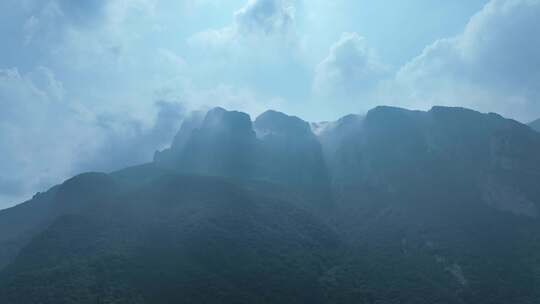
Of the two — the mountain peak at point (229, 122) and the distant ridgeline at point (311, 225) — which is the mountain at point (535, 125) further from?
the mountain peak at point (229, 122)

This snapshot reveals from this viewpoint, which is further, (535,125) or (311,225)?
(535,125)

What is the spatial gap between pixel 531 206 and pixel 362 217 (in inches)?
1792

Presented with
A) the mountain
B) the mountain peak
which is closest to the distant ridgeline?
the mountain peak

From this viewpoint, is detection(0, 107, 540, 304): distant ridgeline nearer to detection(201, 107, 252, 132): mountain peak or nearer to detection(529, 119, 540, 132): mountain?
detection(201, 107, 252, 132): mountain peak

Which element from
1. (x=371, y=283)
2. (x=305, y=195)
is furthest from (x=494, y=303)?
(x=305, y=195)

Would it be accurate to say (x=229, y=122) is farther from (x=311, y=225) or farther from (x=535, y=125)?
(x=535, y=125)

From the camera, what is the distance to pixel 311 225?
4862 inches

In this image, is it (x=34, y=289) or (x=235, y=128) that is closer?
(x=34, y=289)

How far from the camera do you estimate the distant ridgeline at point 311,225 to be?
84.2m

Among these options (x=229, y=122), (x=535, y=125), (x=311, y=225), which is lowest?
(x=311, y=225)

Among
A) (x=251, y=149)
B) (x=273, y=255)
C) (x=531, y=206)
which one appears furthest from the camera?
(x=251, y=149)

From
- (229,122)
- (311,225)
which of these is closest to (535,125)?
(311,225)

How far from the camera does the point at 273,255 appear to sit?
330ft

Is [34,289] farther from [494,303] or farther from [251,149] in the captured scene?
[251,149]
